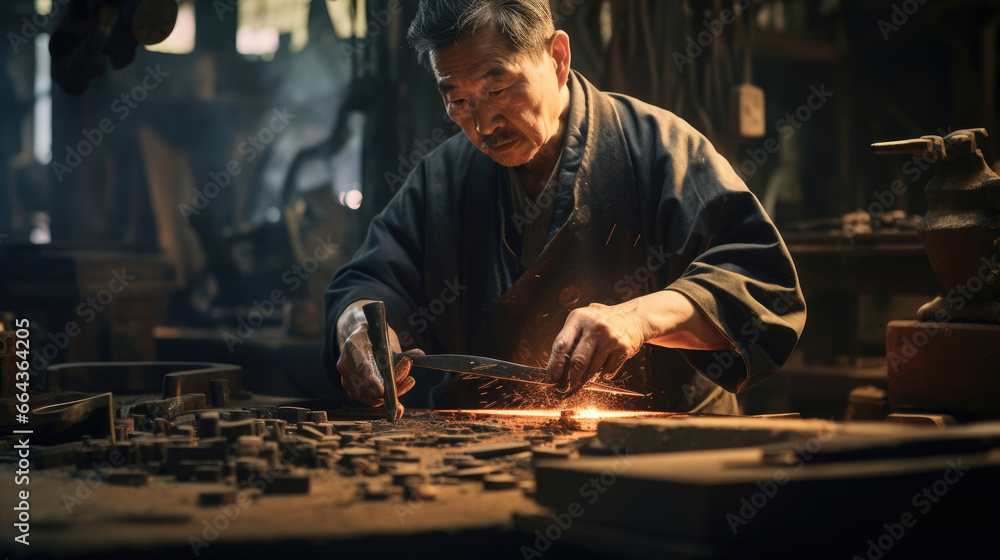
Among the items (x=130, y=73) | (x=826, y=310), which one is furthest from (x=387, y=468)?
(x=130, y=73)

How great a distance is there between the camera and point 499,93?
2336 millimetres

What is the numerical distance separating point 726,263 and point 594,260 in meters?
0.44

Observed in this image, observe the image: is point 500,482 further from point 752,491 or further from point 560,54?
point 560,54

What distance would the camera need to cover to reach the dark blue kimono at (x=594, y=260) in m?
2.19

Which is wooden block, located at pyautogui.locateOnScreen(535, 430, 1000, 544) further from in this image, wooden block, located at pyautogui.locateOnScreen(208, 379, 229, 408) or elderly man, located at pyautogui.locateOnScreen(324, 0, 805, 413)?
wooden block, located at pyautogui.locateOnScreen(208, 379, 229, 408)

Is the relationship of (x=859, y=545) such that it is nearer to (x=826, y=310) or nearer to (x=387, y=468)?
(x=387, y=468)

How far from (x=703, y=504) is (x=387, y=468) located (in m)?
0.65

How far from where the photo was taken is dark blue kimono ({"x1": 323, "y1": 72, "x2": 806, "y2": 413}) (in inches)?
→ 86.0

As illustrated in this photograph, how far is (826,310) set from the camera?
15.7 feet

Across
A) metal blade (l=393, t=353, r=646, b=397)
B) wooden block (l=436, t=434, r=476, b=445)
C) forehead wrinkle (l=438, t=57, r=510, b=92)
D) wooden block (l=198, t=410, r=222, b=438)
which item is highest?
forehead wrinkle (l=438, t=57, r=510, b=92)

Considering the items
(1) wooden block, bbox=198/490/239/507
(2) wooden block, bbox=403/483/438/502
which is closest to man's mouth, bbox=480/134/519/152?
(2) wooden block, bbox=403/483/438/502

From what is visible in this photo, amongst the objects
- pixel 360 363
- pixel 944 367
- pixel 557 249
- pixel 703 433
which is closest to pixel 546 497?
pixel 703 433

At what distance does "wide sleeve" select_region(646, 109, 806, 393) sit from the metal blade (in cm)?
40

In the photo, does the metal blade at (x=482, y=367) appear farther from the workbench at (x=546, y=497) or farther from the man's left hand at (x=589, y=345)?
the workbench at (x=546, y=497)
